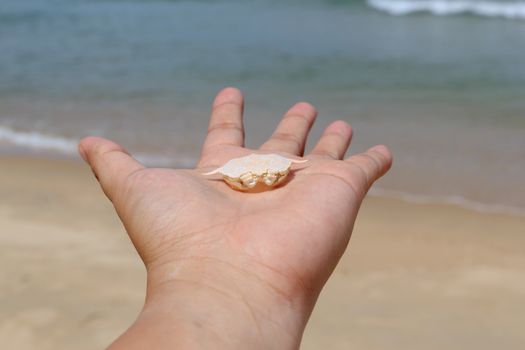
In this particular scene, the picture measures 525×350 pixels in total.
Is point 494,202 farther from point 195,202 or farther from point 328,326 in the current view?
point 195,202

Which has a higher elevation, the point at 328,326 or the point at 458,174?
the point at 458,174

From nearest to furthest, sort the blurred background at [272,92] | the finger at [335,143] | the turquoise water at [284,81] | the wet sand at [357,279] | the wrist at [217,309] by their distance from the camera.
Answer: the wrist at [217,309] → the finger at [335,143] → the wet sand at [357,279] → the blurred background at [272,92] → the turquoise water at [284,81]

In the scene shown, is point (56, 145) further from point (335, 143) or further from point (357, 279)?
point (335, 143)

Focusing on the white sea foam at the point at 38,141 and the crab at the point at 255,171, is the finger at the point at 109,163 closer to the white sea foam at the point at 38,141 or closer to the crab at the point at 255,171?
the crab at the point at 255,171

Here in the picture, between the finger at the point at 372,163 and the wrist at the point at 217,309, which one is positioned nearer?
the wrist at the point at 217,309

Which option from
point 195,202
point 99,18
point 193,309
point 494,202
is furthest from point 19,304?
point 99,18

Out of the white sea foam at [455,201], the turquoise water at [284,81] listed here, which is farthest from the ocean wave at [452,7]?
the white sea foam at [455,201]

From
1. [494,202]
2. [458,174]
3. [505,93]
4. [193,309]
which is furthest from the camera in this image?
[505,93]
